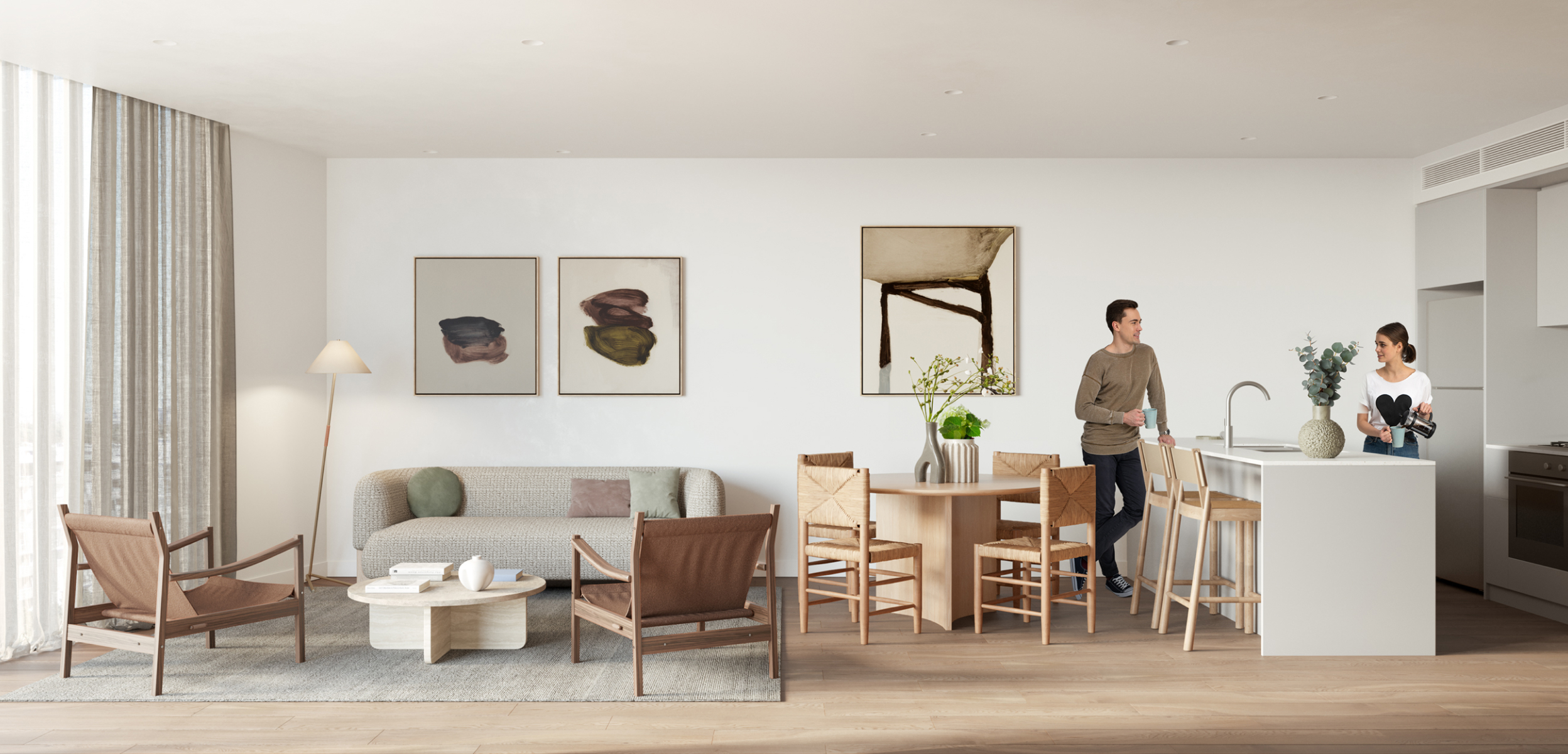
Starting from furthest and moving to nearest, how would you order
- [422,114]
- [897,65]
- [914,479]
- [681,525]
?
[422,114], [914,479], [897,65], [681,525]

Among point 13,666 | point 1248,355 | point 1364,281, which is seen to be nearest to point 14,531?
point 13,666

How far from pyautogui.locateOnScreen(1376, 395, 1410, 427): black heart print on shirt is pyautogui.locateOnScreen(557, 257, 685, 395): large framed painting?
13.6ft

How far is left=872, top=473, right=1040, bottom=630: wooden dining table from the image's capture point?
188 inches

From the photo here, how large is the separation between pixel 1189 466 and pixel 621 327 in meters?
3.61

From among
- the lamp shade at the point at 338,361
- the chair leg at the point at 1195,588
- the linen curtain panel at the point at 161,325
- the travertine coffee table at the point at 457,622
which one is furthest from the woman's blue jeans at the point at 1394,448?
the linen curtain panel at the point at 161,325

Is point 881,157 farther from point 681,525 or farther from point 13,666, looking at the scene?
point 13,666

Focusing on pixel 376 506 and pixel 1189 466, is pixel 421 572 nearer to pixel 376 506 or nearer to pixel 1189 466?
pixel 376 506

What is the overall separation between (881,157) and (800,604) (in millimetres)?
3110

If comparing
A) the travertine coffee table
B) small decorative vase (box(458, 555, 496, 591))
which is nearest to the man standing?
the travertine coffee table

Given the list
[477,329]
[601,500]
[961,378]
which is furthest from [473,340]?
[961,378]

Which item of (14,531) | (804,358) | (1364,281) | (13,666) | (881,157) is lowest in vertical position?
(13,666)

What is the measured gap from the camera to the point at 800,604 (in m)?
4.77

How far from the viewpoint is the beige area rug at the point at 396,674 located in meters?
3.72

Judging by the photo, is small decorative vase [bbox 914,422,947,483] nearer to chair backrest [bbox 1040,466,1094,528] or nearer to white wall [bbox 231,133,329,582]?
chair backrest [bbox 1040,466,1094,528]
